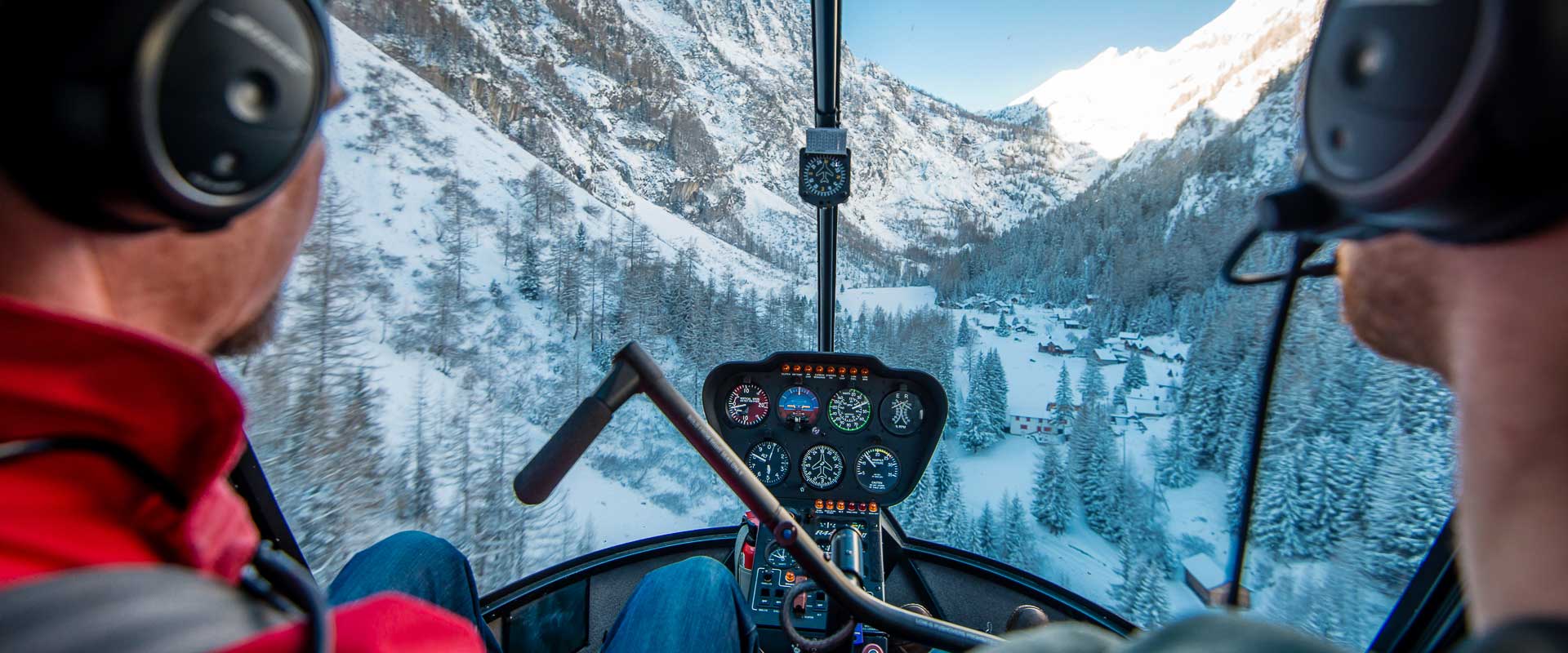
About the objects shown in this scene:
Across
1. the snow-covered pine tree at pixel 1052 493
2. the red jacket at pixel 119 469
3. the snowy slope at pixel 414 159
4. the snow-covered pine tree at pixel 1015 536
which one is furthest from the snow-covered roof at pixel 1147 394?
the red jacket at pixel 119 469

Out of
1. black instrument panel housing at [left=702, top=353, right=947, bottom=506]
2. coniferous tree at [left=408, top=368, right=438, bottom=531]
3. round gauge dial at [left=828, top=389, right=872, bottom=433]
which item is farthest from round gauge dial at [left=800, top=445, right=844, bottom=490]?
coniferous tree at [left=408, top=368, right=438, bottom=531]

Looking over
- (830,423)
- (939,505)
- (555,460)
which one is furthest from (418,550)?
(939,505)

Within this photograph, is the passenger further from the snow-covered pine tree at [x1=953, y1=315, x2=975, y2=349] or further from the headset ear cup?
the snow-covered pine tree at [x1=953, y1=315, x2=975, y2=349]

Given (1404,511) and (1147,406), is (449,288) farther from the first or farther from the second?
(1404,511)

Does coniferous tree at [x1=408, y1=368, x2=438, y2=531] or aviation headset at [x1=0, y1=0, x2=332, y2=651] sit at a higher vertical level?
aviation headset at [x1=0, y1=0, x2=332, y2=651]

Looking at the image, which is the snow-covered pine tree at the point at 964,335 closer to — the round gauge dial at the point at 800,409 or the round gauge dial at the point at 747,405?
the round gauge dial at the point at 800,409
